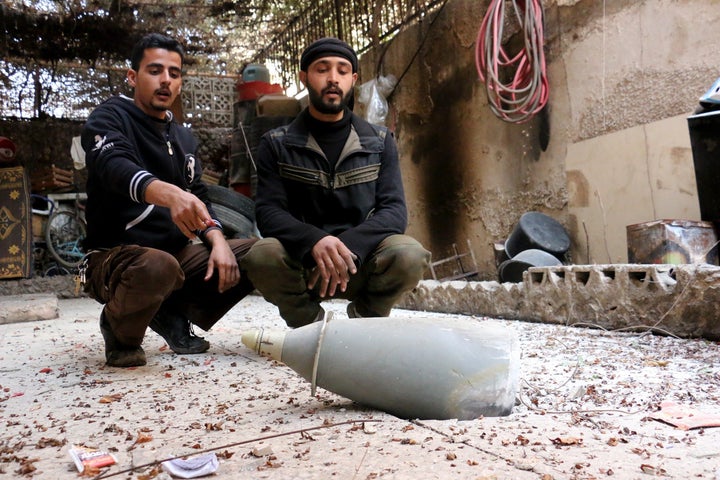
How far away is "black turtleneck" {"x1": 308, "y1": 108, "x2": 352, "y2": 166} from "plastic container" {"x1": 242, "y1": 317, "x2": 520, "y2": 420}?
3.65 feet

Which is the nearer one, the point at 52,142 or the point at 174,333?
the point at 174,333

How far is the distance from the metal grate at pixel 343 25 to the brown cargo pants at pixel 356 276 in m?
4.01

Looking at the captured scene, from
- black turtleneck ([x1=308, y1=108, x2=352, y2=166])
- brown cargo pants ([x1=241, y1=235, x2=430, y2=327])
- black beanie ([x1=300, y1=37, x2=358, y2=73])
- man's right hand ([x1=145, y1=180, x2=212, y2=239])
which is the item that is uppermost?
black beanie ([x1=300, y1=37, x2=358, y2=73])

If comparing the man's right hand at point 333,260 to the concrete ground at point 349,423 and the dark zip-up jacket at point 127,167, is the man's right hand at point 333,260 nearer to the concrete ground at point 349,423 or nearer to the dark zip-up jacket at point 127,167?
the concrete ground at point 349,423

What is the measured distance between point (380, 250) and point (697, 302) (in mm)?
1406

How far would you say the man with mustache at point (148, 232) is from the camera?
233 centimetres

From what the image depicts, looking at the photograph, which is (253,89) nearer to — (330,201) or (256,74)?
(256,74)

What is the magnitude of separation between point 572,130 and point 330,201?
8.16ft

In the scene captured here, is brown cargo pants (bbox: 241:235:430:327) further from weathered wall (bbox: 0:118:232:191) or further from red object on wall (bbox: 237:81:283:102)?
weathered wall (bbox: 0:118:232:191)

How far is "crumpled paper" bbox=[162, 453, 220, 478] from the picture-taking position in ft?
4.01

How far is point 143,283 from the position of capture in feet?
7.63

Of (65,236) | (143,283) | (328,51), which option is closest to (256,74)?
(65,236)

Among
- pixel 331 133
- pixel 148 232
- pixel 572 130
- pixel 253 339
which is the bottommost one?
pixel 253 339

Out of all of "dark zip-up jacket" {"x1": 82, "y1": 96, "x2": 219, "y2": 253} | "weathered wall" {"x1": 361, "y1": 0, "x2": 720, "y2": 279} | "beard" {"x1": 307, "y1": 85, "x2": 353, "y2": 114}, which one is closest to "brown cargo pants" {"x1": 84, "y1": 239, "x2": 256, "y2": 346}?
"dark zip-up jacket" {"x1": 82, "y1": 96, "x2": 219, "y2": 253}
